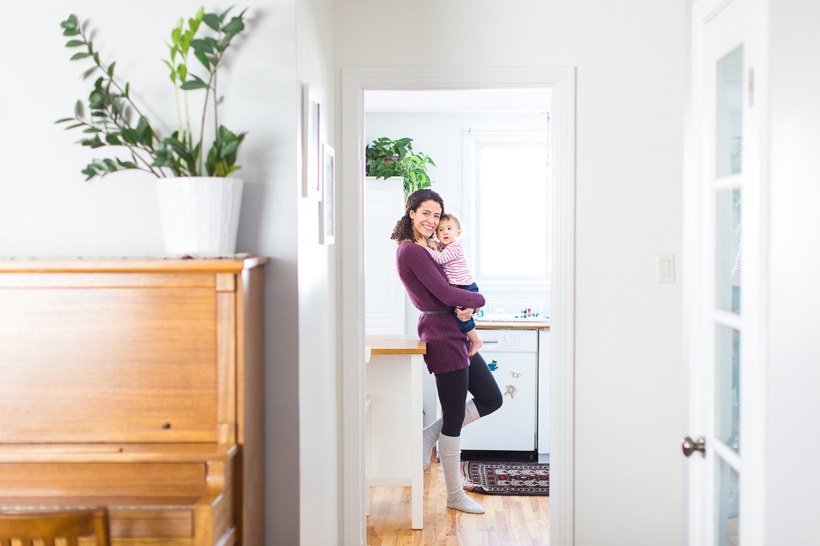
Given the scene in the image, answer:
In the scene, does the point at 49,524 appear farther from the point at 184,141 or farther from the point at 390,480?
the point at 390,480

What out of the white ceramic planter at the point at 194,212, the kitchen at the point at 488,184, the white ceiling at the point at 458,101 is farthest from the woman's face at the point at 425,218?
the white ceramic planter at the point at 194,212

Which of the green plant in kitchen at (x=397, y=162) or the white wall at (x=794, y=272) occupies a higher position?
the green plant in kitchen at (x=397, y=162)

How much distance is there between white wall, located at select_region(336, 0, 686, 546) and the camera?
260 cm

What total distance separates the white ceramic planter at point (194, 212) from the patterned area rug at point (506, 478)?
2593mm

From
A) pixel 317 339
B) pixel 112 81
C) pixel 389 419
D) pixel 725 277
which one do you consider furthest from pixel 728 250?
pixel 389 419

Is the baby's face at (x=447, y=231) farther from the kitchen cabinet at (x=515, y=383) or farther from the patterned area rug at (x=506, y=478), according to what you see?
the patterned area rug at (x=506, y=478)

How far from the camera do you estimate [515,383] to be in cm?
426

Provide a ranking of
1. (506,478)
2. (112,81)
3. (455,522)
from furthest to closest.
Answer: (506,478)
(455,522)
(112,81)

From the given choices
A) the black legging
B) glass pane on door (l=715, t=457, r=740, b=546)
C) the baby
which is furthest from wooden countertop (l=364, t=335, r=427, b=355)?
glass pane on door (l=715, t=457, r=740, b=546)

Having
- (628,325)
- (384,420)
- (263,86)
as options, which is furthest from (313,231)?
(384,420)

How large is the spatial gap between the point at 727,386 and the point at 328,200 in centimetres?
143

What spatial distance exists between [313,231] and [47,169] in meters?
0.76

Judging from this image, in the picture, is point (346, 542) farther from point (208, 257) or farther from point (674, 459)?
point (208, 257)

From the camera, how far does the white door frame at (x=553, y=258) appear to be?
2623 mm
